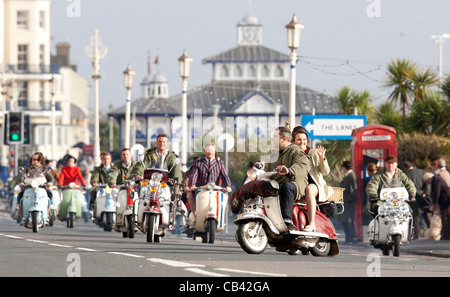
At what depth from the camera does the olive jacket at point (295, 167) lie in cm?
1472

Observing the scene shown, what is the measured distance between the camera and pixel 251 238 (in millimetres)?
14875

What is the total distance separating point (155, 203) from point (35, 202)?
4.70 m

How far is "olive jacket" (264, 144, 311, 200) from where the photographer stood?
14719mm

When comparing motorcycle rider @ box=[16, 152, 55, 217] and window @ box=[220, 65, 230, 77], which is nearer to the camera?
motorcycle rider @ box=[16, 152, 55, 217]

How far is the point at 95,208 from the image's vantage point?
24.0 m

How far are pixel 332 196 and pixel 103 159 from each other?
8547mm

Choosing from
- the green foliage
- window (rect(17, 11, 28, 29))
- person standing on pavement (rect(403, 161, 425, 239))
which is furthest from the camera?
window (rect(17, 11, 28, 29))

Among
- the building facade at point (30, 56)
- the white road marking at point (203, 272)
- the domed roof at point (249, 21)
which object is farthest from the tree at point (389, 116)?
the domed roof at point (249, 21)

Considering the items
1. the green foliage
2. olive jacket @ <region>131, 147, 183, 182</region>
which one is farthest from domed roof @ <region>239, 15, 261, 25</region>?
olive jacket @ <region>131, 147, 183, 182</region>

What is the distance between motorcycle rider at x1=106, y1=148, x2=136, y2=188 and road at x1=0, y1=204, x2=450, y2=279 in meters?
3.59

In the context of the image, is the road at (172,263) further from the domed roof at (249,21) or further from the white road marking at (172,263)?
the domed roof at (249,21)

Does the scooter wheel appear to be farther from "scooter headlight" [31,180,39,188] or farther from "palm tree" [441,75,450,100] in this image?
"palm tree" [441,75,450,100]

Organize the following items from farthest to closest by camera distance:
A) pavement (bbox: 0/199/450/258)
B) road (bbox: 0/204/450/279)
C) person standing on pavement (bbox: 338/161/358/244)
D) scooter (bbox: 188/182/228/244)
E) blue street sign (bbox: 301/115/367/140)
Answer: blue street sign (bbox: 301/115/367/140), person standing on pavement (bbox: 338/161/358/244), pavement (bbox: 0/199/450/258), scooter (bbox: 188/182/228/244), road (bbox: 0/204/450/279)

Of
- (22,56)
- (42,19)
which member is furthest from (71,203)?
(42,19)
